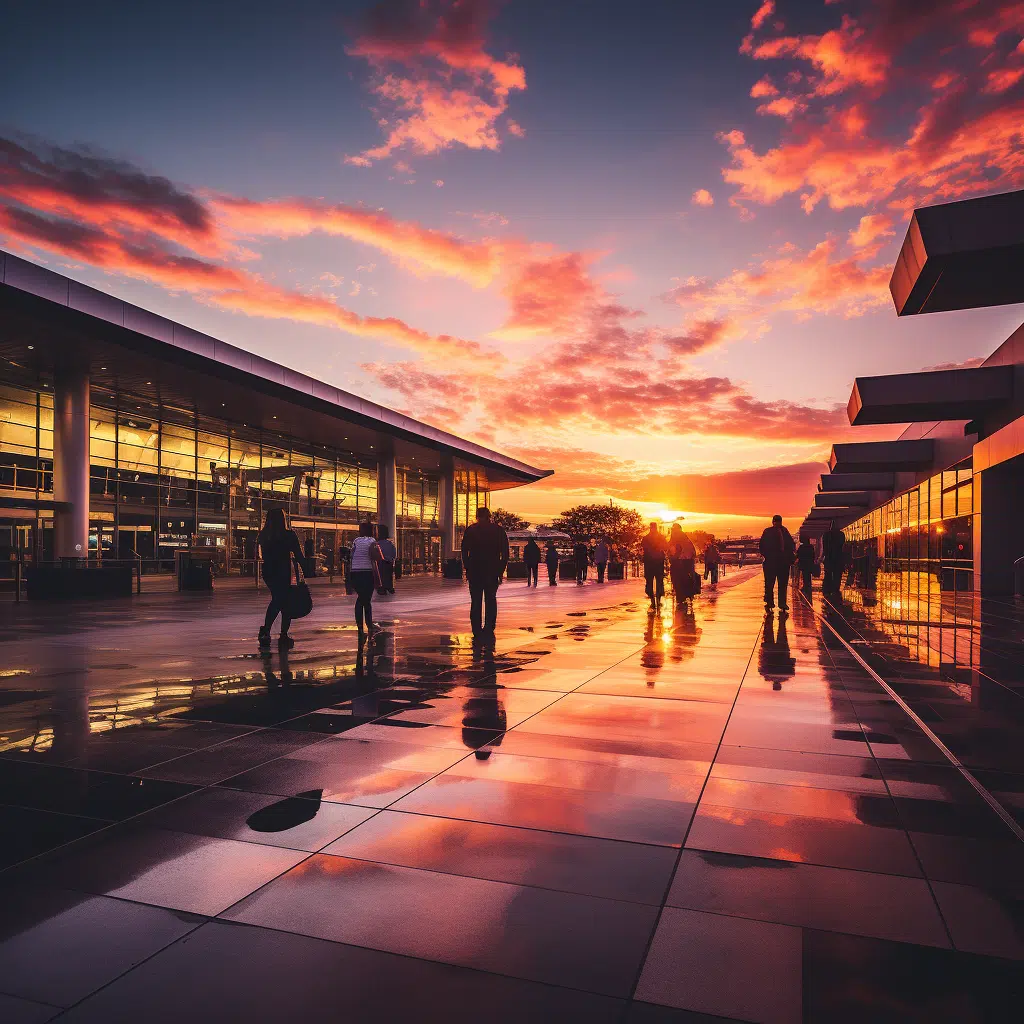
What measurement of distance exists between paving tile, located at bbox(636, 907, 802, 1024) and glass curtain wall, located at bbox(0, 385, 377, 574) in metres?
24.5

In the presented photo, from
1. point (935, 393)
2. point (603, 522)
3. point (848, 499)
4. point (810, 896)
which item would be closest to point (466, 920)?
point (810, 896)

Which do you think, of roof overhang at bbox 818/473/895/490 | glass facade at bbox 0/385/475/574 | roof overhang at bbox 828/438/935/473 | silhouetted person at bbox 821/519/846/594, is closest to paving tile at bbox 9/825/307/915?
silhouetted person at bbox 821/519/846/594

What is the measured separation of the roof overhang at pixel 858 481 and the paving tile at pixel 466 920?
1727 inches

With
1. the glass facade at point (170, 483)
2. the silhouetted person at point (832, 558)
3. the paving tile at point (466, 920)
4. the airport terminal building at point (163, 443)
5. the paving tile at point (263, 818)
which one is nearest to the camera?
the paving tile at point (466, 920)

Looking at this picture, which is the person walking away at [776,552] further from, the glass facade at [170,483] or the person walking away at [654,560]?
the glass facade at [170,483]

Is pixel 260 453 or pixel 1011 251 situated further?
pixel 260 453

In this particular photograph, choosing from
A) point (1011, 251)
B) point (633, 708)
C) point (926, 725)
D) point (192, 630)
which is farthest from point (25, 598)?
point (1011, 251)

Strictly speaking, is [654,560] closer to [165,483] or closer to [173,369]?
[173,369]

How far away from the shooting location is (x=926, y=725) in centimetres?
552

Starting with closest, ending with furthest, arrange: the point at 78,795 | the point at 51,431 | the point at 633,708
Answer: the point at 78,795 → the point at 633,708 → the point at 51,431

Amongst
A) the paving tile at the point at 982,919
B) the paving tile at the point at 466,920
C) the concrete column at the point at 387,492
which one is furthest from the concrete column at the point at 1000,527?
the concrete column at the point at 387,492

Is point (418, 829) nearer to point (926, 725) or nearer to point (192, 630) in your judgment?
point (926, 725)

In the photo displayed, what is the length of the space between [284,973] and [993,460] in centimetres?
2384

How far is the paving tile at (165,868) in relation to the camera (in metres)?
2.76
